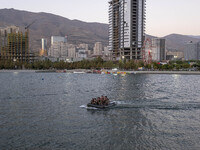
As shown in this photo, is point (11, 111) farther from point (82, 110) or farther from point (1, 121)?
point (82, 110)

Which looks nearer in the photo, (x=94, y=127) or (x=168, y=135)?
A: (x=168, y=135)

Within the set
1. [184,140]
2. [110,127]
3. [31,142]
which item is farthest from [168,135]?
[31,142]

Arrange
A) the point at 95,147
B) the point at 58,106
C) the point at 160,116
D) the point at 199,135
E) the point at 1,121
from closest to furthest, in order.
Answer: the point at 95,147, the point at 199,135, the point at 1,121, the point at 160,116, the point at 58,106

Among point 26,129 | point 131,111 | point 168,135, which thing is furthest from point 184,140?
point 26,129

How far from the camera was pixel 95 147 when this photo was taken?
28578mm

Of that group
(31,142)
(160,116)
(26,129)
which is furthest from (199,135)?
(26,129)

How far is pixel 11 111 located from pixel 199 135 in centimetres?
3752

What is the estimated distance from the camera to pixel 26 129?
35906 mm

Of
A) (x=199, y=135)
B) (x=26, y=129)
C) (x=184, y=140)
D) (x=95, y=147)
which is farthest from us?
(x=26, y=129)

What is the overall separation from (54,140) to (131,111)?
2158 cm

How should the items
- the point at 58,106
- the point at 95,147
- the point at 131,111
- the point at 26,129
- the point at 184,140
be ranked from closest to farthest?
1. the point at 95,147
2. the point at 184,140
3. the point at 26,129
4. the point at 131,111
5. the point at 58,106

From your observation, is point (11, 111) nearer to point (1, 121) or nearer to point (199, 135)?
point (1, 121)

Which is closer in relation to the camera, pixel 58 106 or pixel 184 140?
pixel 184 140

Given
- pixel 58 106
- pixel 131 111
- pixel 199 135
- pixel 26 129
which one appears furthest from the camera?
pixel 58 106
